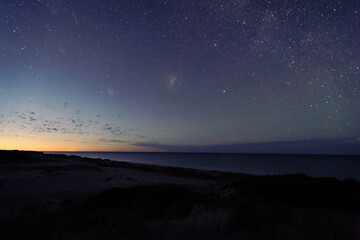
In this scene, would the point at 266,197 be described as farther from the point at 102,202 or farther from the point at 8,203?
the point at 8,203

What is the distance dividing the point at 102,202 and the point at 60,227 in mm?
3527

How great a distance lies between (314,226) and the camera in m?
5.14

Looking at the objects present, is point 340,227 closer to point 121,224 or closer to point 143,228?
point 143,228

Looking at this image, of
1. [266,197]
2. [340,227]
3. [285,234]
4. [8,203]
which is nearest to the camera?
[285,234]

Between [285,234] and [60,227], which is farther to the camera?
[60,227]

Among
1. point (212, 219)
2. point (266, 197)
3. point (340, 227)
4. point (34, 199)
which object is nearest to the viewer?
point (340, 227)

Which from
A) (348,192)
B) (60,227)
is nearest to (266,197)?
(348,192)

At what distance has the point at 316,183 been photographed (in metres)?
11.9

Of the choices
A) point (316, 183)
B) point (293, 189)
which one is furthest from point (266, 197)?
point (316, 183)

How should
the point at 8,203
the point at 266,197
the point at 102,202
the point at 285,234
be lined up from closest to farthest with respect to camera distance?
1. the point at 285,234
2. the point at 102,202
3. the point at 8,203
4. the point at 266,197

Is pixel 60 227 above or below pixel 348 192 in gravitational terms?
above

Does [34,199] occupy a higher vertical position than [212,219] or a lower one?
lower

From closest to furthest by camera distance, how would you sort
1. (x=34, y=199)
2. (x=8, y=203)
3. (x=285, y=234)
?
(x=285, y=234)
(x=8, y=203)
(x=34, y=199)

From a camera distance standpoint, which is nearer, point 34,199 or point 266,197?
point 34,199
